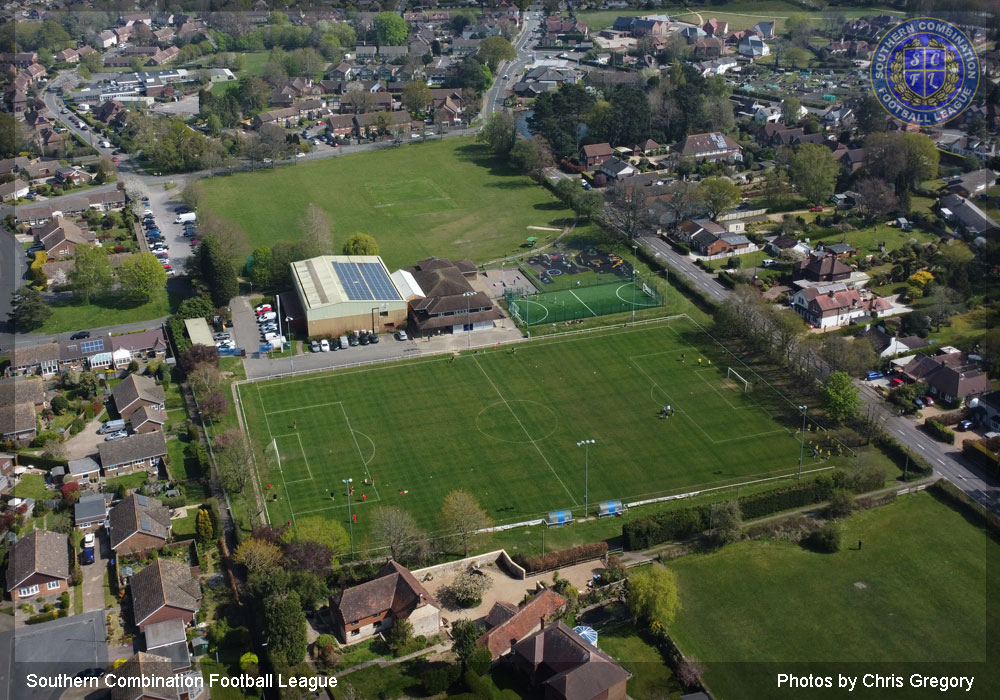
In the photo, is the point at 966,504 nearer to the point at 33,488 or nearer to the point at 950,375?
the point at 950,375

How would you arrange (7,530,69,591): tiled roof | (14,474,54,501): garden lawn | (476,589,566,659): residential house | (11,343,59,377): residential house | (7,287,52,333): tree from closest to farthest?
(476,589,566,659): residential house → (7,530,69,591): tiled roof → (14,474,54,501): garden lawn → (11,343,59,377): residential house → (7,287,52,333): tree

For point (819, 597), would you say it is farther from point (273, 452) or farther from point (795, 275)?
point (795, 275)

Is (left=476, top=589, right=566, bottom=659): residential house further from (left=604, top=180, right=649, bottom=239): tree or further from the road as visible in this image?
(left=604, top=180, right=649, bottom=239): tree

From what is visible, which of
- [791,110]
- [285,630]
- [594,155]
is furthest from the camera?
[791,110]

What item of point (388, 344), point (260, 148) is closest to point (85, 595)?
point (388, 344)

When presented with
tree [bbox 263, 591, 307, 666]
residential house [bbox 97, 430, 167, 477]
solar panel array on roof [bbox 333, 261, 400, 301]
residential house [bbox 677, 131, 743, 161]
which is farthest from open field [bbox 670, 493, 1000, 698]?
residential house [bbox 677, 131, 743, 161]

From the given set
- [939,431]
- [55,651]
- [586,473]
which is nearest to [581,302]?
[586,473]

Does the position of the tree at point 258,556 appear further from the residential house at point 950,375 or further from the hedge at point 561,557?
the residential house at point 950,375

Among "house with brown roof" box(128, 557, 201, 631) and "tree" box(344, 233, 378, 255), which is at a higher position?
"tree" box(344, 233, 378, 255)
